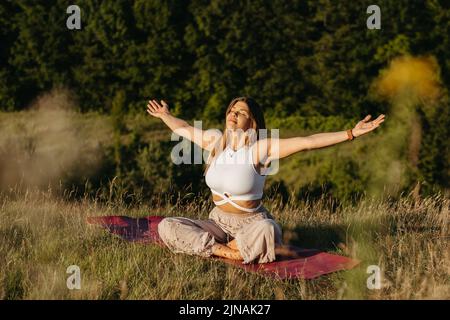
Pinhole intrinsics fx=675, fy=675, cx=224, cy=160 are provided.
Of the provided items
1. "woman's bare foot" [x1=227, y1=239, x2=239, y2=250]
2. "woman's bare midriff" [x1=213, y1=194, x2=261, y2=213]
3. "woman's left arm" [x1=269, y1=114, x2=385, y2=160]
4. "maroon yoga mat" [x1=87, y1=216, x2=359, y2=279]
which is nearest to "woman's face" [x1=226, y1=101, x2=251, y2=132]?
"woman's left arm" [x1=269, y1=114, x2=385, y2=160]

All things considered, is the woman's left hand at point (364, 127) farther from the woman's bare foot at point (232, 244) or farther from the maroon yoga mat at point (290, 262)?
the woman's bare foot at point (232, 244)

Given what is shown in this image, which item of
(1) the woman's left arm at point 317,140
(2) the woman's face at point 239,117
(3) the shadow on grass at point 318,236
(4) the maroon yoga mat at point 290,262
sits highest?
(2) the woman's face at point 239,117

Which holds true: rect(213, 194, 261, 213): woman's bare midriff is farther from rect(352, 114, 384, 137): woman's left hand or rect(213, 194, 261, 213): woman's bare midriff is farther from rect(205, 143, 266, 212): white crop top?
rect(352, 114, 384, 137): woman's left hand

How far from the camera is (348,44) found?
1731cm

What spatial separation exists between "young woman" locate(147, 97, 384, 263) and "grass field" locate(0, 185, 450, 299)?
141mm

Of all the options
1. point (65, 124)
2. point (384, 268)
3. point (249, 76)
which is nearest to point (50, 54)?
point (65, 124)

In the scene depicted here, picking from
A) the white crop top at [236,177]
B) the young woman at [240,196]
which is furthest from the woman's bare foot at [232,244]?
the white crop top at [236,177]

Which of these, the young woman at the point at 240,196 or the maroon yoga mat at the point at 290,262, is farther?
the young woman at the point at 240,196

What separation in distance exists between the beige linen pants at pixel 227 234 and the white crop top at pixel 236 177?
107 mm

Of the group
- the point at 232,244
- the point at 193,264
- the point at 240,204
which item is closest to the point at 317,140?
the point at 240,204

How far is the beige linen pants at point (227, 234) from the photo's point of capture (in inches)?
177

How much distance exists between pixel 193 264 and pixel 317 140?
1.15m

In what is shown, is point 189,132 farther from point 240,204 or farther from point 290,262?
point 290,262

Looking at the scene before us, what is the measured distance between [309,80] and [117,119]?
6.04 meters
